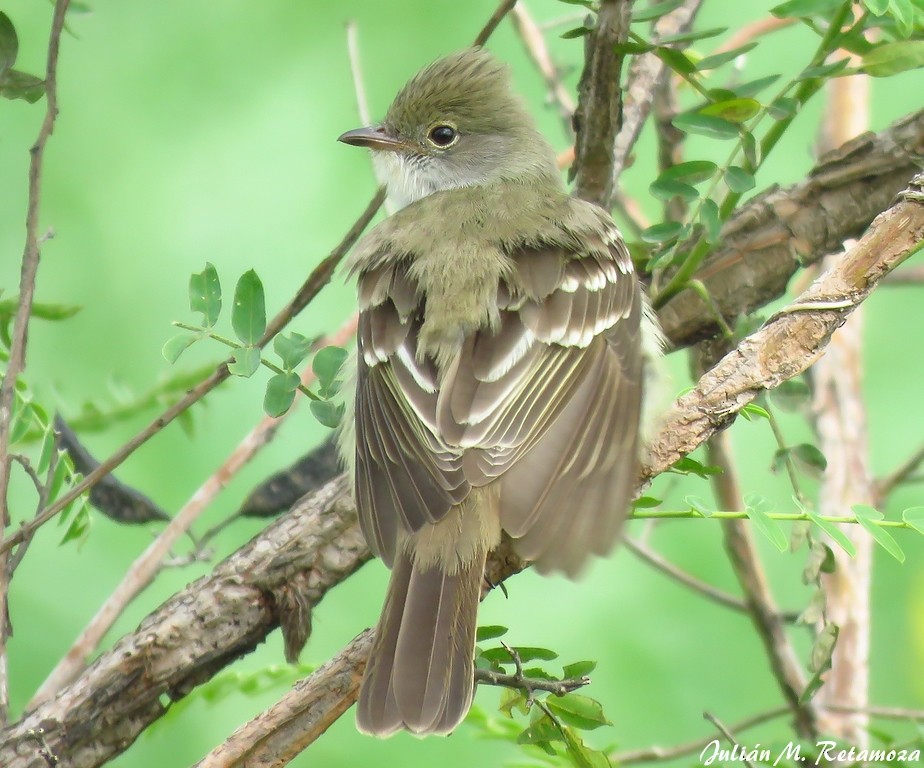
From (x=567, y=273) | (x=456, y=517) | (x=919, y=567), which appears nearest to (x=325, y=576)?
(x=456, y=517)

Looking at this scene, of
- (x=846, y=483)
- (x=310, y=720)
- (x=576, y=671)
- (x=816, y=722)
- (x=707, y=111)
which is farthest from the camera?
(x=846, y=483)

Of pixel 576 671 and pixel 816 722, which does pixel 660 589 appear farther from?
pixel 576 671

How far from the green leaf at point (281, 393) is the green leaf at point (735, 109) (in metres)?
1.02

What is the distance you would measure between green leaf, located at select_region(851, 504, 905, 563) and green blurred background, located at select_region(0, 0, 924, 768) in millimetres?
1669

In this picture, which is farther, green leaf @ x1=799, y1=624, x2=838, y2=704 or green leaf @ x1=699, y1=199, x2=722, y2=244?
green leaf @ x1=699, y1=199, x2=722, y2=244

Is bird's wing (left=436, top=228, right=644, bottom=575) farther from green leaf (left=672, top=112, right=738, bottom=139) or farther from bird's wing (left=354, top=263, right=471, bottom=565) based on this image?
green leaf (left=672, top=112, right=738, bottom=139)

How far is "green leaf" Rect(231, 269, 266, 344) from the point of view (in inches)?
93.0

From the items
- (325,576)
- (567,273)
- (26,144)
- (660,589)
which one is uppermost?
(26,144)

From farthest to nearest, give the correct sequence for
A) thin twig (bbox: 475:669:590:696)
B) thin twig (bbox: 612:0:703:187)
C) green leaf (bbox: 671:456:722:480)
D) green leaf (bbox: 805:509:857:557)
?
thin twig (bbox: 612:0:703:187) → green leaf (bbox: 671:456:722:480) → green leaf (bbox: 805:509:857:557) → thin twig (bbox: 475:669:590:696)

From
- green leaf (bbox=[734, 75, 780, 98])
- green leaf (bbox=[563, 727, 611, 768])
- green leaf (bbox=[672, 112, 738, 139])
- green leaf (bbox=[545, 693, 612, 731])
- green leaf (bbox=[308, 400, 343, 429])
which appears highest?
green leaf (bbox=[734, 75, 780, 98])

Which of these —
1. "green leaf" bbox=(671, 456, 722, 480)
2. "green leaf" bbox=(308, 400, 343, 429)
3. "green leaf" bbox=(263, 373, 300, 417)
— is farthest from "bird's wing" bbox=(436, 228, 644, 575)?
"green leaf" bbox=(263, 373, 300, 417)

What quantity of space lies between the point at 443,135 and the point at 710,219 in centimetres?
139

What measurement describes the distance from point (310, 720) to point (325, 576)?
65cm

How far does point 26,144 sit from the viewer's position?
4227mm
